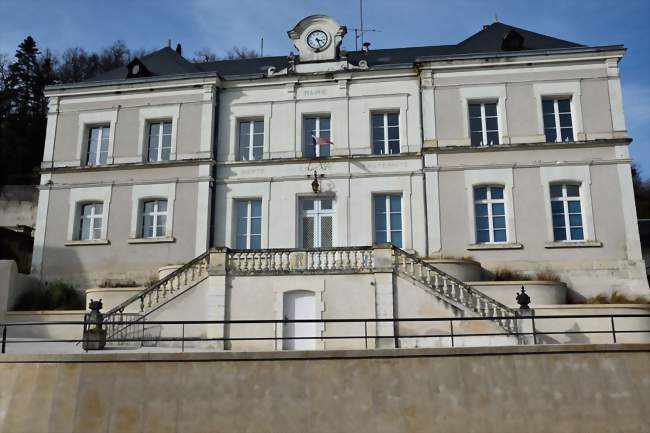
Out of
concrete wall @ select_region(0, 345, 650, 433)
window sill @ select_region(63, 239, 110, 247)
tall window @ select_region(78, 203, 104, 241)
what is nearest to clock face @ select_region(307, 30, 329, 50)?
tall window @ select_region(78, 203, 104, 241)

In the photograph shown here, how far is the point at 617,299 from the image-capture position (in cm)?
1886

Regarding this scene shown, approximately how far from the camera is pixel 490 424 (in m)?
11.8

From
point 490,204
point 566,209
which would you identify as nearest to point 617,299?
point 566,209

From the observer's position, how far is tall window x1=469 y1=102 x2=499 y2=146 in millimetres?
21469

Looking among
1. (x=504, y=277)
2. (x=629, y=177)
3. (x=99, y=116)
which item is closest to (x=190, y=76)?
(x=99, y=116)

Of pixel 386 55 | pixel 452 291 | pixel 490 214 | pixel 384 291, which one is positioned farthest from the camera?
pixel 386 55

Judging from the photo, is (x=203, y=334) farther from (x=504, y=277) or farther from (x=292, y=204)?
(x=504, y=277)

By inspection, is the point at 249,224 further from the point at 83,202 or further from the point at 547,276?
the point at 547,276

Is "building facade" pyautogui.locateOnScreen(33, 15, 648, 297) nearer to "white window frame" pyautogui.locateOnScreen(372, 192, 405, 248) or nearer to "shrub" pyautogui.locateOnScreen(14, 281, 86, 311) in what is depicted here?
"white window frame" pyautogui.locateOnScreen(372, 192, 405, 248)

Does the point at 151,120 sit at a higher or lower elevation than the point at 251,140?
higher

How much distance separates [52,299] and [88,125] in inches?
269

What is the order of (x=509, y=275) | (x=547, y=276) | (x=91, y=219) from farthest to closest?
(x=91, y=219), (x=509, y=275), (x=547, y=276)

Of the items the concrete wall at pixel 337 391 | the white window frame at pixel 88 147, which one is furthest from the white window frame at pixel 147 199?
the concrete wall at pixel 337 391

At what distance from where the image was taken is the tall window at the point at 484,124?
70.4 ft
